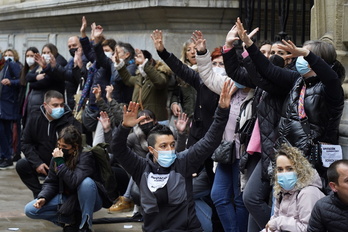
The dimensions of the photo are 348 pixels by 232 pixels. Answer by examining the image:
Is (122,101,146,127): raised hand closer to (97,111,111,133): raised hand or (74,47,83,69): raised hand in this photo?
(97,111,111,133): raised hand

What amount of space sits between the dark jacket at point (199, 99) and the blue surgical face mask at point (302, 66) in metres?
1.69

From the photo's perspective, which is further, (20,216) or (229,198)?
(20,216)

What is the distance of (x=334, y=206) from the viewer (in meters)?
5.69

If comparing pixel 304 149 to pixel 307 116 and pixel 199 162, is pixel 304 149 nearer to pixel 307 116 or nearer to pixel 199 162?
pixel 307 116

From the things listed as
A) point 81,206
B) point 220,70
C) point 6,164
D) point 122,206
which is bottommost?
point 6,164

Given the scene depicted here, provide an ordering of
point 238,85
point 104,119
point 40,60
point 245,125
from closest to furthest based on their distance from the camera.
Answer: point 245,125 → point 238,85 → point 104,119 → point 40,60

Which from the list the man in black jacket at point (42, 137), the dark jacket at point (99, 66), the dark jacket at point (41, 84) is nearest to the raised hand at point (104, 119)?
the man in black jacket at point (42, 137)

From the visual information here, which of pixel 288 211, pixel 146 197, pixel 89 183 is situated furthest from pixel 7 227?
pixel 288 211

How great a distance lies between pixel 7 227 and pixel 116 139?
2.57m

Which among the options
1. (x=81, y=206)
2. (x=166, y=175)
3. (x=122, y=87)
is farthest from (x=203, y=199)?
(x=122, y=87)

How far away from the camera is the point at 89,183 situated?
26.9 ft

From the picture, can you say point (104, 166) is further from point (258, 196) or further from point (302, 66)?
point (302, 66)

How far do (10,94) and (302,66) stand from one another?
7.70 meters

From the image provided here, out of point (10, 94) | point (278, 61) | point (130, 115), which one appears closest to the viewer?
point (130, 115)
